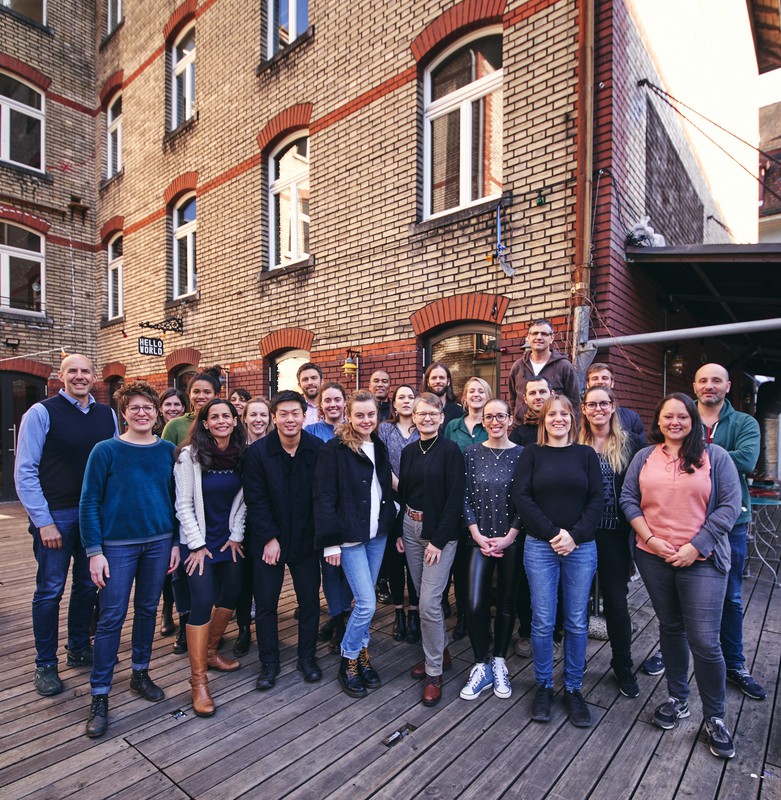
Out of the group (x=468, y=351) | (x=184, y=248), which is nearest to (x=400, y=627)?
(x=468, y=351)

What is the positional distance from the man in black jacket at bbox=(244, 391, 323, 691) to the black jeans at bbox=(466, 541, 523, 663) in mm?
1017

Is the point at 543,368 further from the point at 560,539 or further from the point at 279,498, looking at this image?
the point at 279,498

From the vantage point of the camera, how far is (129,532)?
→ 9.39 feet

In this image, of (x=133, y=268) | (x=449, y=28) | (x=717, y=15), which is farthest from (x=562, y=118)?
(x=133, y=268)

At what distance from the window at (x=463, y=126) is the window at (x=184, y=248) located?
17.8 ft

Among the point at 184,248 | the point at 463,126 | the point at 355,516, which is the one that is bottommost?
the point at 355,516

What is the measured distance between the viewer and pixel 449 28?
559 cm

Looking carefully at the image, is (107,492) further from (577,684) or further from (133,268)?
(133,268)

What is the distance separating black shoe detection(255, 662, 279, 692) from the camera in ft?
10.1

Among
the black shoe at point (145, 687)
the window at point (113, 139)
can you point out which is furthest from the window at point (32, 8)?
the black shoe at point (145, 687)

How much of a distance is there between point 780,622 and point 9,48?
16214 millimetres

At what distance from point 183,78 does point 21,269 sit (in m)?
5.47

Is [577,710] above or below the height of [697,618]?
below

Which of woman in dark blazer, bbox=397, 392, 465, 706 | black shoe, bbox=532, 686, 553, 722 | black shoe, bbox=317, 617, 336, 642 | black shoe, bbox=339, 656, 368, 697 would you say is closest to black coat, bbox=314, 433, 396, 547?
woman in dark blazer, bbox=397, 392, 465, 706
